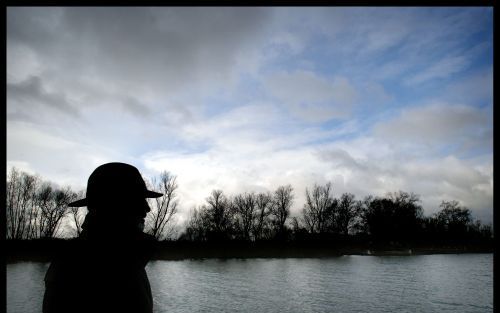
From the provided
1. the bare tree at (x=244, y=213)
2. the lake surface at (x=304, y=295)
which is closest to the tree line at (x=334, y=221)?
the bare tree at (x=244, y=213)

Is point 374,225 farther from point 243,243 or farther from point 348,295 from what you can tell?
point 348,295

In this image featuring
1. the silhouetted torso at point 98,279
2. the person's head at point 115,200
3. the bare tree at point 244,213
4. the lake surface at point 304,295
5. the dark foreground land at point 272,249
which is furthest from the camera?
the bare tree at point 244,213

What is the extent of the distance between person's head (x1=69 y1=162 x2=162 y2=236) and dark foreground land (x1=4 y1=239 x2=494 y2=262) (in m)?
30.8

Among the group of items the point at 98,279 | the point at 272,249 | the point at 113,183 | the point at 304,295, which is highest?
the point at 113,183

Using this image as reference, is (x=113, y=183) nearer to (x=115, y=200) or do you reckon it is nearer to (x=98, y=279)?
(x=115, y=200)

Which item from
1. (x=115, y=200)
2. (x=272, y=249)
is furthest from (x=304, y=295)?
(x=272, y=249)

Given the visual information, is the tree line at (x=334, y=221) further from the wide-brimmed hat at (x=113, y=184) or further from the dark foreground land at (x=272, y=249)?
the wide-brimmed hat at (x=113, y=184)

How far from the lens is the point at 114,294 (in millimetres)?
1816

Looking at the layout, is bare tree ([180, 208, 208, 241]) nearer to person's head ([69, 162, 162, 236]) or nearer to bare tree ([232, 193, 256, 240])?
bare tree ([232, 193, 256, 240])

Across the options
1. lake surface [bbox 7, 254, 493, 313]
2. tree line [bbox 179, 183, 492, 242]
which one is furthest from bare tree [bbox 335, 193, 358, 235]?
lake surface [bbox 7, 254, 493, 313]

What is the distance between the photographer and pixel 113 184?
2.05m

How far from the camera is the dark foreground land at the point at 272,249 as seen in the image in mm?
42562

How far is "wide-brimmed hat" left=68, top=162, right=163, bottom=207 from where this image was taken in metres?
2.03

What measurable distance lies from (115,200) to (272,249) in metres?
62.4
